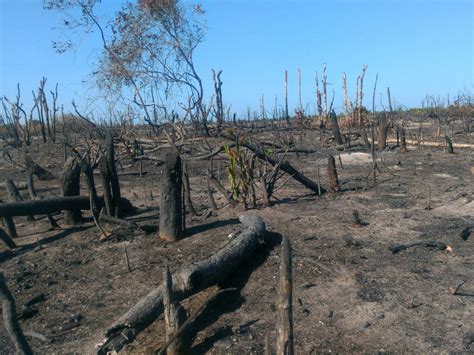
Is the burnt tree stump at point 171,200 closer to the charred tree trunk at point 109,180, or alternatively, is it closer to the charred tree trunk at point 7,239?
the charred tree trunk at point 109,180

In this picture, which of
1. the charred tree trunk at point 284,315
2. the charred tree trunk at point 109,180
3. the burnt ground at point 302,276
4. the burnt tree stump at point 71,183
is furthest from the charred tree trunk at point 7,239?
the charred tree trunk at point 284,315

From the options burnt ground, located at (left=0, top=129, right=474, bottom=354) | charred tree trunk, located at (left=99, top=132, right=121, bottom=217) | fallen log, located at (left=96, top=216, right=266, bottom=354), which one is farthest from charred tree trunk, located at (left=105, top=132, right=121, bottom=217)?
fallen log, located at (left=96, top=216, right=266, bottom=354)

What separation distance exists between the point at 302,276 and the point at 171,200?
1.55 metres

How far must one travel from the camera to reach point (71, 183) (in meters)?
6.25

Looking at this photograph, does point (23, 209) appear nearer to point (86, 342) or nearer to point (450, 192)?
point (86, 342)

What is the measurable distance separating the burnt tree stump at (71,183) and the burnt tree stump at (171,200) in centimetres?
140

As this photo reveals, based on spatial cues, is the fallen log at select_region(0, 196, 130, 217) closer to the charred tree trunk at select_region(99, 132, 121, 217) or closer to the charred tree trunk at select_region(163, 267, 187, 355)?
the charred tree trunk at select_region(99, 132, 121, 217)

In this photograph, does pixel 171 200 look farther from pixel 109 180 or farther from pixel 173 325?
pixel 173 325

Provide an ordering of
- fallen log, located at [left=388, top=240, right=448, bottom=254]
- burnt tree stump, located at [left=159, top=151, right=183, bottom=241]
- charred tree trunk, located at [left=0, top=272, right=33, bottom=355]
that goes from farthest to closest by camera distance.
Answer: burnt tree stump, located at [left=159, top=151, right=183, bottom=241] → fallen log, located at [left=388, top=240, right=448, bottom=254] → charred tree trunk, located at [left=0, top=272, right=33, bottom=355]

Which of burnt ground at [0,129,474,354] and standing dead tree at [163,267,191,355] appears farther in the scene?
burnt ground at [0,129,474,354]

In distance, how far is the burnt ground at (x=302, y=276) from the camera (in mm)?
3439

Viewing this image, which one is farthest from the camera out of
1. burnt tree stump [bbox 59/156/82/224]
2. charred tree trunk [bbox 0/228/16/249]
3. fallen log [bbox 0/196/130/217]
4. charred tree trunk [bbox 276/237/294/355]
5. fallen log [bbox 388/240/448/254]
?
burnt tree stump [bbox 59/156/82/224]

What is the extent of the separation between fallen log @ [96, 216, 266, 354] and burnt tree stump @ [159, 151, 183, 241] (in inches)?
30.1

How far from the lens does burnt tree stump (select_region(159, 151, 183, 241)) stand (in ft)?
17.0
